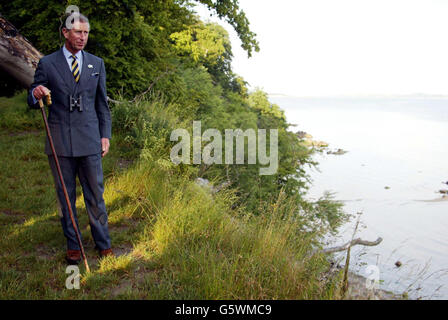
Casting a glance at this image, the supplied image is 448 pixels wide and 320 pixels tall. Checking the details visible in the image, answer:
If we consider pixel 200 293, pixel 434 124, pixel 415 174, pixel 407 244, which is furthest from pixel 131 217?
pixel 434 124

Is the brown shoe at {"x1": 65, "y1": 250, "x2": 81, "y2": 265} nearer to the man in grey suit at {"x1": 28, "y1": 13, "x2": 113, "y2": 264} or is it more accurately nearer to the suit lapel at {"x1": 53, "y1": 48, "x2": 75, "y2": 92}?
the man in grey suit at {"x1": 28, "y1": 13, "x2": 113, "y2": 264}

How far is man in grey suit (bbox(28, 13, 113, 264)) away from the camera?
3.36 m

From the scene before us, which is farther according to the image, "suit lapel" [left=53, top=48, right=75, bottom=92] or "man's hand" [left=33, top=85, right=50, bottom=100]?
"suit lapel" [left=53, top=48, right=75, bottom=92]

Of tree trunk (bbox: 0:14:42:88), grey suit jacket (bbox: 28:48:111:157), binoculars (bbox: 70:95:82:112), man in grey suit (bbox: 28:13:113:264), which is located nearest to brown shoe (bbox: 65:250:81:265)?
man in grey suit (bbox: 28:13:113:264)

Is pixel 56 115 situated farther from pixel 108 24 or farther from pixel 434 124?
pixel 434 124

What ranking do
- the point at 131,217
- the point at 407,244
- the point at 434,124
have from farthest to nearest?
the point at 434,124 < the point at 407,244 < the point at 131,217

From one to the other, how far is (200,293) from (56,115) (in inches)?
86.6

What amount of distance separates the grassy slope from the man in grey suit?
0.43m

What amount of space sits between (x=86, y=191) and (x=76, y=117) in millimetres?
781

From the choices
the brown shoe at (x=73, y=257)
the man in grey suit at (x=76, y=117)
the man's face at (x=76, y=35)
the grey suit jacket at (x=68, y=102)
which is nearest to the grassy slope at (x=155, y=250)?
the brown shoe at (x=73, y=257)

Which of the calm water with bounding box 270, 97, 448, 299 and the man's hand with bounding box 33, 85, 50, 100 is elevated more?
the man's hand with bounding box 33, 85, 50, 100

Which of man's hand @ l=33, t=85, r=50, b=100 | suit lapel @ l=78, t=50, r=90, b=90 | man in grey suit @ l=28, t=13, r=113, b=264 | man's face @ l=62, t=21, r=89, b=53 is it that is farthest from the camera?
suit lapel @ l=78, t=50, r=90, b=90
